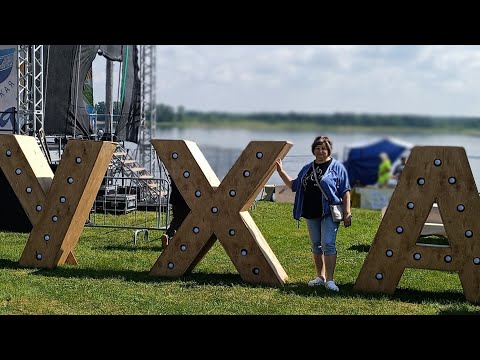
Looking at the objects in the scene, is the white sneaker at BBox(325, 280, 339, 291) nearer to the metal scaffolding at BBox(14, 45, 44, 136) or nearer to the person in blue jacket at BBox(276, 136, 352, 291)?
the person in blue jacket at BBox(276, 136, 352, 291)

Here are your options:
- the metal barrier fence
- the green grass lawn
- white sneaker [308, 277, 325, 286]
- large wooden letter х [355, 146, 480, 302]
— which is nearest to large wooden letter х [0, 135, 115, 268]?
the green grass lawn

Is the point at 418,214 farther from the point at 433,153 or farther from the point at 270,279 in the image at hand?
the point at 270,279

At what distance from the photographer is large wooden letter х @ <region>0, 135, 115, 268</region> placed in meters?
7.84

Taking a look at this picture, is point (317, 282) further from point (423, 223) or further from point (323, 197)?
point (423, 223)

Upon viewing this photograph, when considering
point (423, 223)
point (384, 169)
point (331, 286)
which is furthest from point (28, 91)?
point (384, 169)

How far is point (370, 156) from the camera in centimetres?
248

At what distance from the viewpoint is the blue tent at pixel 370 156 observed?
2.43 metres

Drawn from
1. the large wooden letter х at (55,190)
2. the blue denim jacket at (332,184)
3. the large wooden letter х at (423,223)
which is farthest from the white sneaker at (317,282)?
the large wooden letter х at (55,190)

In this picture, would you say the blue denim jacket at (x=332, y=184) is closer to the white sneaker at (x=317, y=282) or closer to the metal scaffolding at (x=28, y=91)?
the white sneaker at (x=317, y=282)

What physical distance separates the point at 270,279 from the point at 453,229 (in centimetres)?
198

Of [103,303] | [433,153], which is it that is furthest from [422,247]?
[103,303]

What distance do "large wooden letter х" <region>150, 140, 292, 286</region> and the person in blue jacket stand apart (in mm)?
369
